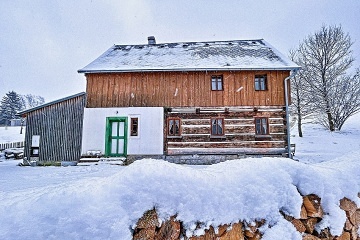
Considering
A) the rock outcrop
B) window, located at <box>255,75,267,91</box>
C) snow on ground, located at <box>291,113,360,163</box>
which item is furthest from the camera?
snow on ground, located at <box>291,113,360,163</box>

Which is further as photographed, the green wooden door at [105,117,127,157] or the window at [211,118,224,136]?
the window at [211,118,224,136]

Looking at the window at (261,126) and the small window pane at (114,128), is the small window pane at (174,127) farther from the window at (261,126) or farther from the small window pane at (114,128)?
the window at (261,126)

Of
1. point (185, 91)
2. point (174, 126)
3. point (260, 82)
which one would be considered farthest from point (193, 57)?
point (174, 126)

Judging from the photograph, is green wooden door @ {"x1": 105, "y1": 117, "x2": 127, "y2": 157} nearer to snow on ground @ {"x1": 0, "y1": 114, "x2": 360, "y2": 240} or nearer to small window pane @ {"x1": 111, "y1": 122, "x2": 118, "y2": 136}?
small window pane @ {"x1": 111, "y1": 122, "x2": 118, "y2": 136}

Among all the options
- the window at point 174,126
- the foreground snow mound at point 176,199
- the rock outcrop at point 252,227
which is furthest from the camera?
the window at point 174,126

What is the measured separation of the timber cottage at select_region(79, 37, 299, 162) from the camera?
12.6m

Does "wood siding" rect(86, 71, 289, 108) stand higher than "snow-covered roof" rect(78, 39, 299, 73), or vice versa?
"snow-covered roof" rect(78, 39, 299, 73)

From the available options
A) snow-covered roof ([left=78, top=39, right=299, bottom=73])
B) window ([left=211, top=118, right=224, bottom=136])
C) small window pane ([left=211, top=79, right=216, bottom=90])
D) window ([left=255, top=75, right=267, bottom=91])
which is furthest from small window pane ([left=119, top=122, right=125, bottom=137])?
window ([left=255, top=75, right=267, bottom=91])

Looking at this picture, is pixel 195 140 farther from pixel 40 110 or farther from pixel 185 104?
pixel 40 110

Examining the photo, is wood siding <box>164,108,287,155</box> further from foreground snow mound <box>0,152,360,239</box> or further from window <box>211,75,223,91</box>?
foreground snow mound <box>0,152,360,239</box>

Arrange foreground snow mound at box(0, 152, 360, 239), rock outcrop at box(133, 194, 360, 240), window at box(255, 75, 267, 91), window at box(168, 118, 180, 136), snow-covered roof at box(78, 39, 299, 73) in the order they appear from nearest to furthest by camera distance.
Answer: foreground snow mound at box(0, 152, 360, 239), rock outcrop at box(133, 194, 360, 240), snow-covered roof at box(78, 39, 299, 73), window at box(168, 118, 180, 136), window at box(255, 75, 267, 91)

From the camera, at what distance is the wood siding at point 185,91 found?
12.8 meters

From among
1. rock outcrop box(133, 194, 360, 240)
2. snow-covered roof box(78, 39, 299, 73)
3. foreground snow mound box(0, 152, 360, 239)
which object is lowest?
rock outcrop box(133, 194, 360, 240)

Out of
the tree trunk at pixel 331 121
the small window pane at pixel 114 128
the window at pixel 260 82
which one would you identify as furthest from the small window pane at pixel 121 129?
the tree trunk at pixel 331 121
